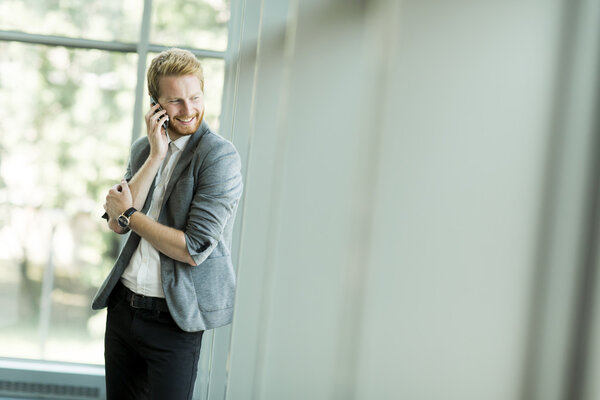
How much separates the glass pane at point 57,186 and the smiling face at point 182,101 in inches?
107

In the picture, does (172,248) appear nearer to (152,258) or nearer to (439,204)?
(152,258)

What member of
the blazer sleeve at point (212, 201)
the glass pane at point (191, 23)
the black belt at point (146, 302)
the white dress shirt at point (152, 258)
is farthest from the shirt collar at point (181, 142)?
the glass pane at point (191, 23)

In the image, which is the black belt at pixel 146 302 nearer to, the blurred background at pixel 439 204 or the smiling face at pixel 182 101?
the smiling face at pixel 182 101

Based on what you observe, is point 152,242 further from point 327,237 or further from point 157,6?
point 157,6

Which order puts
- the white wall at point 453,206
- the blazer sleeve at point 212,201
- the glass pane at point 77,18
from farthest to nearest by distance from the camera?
the glass pane at point 77,18, the blazer sleeve at point 212,201, the white wall at point 453,206

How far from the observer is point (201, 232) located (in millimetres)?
1551

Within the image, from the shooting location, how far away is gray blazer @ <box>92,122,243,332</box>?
1.56 metres

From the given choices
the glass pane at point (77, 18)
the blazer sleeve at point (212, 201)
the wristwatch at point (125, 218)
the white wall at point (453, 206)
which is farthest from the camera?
the glass pane at point (77, 18)

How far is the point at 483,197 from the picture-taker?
0.46 meters

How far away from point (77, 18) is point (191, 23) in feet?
2.82

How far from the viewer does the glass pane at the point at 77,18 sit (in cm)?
420

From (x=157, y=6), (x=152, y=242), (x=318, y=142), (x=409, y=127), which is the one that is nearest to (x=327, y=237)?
(x=318, y=142)

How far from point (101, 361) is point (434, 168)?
14.1ft

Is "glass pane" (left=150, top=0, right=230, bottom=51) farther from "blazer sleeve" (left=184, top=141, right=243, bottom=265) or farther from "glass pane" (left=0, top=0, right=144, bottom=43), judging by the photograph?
"blazer sleeve" (left=184, top=141, right=243, bottom=265)
